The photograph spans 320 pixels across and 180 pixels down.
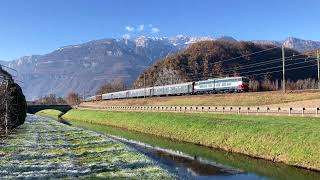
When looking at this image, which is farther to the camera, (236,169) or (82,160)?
(236,169)

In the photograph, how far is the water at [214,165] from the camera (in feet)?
97.1

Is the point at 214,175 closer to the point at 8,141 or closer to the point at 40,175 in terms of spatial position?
the point at 40,175

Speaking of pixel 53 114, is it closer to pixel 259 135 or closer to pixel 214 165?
pixel 259 135

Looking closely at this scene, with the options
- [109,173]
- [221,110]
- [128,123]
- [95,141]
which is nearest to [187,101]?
[128,123]

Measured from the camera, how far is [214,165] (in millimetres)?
34281

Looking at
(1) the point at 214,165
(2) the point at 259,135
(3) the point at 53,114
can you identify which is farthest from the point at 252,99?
(3) the point at 53,114

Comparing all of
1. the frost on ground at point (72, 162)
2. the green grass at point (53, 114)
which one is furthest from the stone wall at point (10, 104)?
the green grass at point (53, 114)

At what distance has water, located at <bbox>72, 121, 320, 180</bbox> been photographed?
1165 inches

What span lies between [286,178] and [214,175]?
469 centimetres

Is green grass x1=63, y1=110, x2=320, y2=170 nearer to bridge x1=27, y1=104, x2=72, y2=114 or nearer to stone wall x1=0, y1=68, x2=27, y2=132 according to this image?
stone wall x1=0, y1=68, x2=27, y2=132

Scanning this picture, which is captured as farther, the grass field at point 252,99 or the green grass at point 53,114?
the green grass at point 53,114

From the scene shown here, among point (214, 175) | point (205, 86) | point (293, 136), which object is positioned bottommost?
point (214, 175)

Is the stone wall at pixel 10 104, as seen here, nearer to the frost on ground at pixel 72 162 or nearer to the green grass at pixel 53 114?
the frost on ground at pixel 72 162

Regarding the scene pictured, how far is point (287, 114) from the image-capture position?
172 ft
